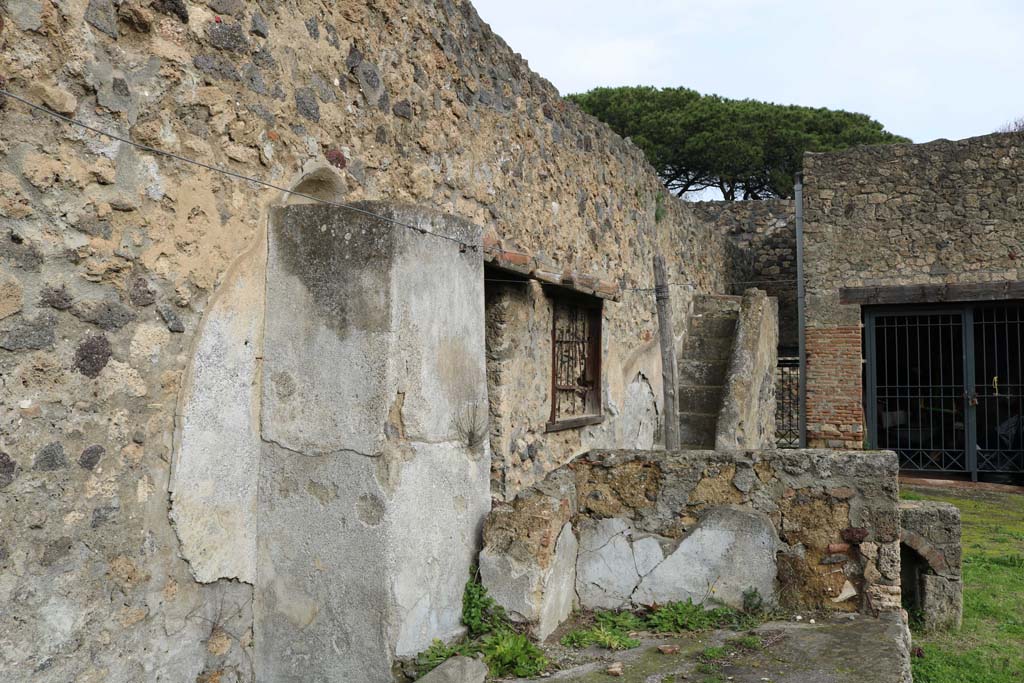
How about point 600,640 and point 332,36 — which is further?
point 332,36

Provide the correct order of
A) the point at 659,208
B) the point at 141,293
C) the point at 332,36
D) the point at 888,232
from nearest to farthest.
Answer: the point at 141,293
the point at 332,36
the point at 659,208
the point at 888,232

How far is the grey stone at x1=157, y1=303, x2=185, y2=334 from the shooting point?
105 inches

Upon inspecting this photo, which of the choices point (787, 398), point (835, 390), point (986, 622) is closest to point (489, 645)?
point (986, 622)

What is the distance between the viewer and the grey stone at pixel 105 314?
A: 2.44 m

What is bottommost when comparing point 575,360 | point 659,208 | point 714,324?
point 575,360

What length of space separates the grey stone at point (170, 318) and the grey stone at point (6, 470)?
630 millimetres

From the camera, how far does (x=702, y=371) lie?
30.5ft

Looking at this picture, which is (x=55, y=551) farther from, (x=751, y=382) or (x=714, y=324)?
(x=714, y=324)

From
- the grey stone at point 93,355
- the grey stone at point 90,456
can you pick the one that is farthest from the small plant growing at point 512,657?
the grey stone at point 93,355

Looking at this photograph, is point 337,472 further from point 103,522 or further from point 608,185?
point 608,185

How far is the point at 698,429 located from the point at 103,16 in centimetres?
707

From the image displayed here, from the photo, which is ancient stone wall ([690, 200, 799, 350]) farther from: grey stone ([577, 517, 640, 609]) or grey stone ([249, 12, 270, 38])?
grey stone ([249, 12, 270, 38])

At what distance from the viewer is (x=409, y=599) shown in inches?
116

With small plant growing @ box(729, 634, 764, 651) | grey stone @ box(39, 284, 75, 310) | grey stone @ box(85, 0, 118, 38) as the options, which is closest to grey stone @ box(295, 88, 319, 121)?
grey stone @ box(85, 0, 118, 38)
